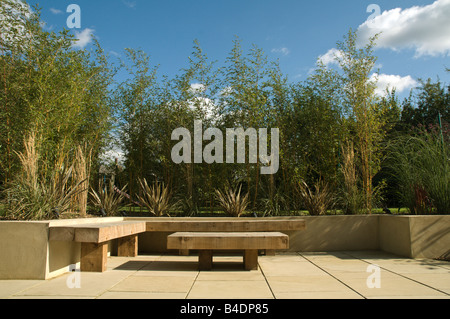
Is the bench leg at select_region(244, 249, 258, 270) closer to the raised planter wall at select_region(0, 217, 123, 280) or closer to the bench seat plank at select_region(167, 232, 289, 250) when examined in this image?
the bench seat plank at select_region(167, 232, 289, 250)

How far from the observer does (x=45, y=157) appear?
4.27 m

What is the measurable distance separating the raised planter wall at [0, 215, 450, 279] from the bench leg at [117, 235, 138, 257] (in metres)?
0.16

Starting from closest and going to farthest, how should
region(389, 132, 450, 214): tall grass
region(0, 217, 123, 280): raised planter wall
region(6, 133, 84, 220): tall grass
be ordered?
1. region(0, 217, 123, 280): raised planter wall
2. region(6, 133, 84, 220): tall grass
3. region(389, 132, 450, 214): tall grass

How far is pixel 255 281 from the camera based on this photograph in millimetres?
2840

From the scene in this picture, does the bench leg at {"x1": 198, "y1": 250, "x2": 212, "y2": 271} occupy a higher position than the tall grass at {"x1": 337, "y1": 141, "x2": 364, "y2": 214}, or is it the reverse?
the tall grass at {"x1": 337, "y1": 141, "x2": 364, "y2": 214}

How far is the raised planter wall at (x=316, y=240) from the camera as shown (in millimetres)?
2861

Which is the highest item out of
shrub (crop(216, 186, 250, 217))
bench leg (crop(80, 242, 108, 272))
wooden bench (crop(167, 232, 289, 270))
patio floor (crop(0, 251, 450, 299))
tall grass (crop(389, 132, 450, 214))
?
tall grass (crop(389, 132, 450, 214))

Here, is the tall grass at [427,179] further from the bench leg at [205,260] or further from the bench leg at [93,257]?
the bench leg at [93,257]

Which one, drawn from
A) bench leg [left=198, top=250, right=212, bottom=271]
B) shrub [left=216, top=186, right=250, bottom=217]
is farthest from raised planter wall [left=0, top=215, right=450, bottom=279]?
bench leg [left=198, top=250, right=212, bottom=271]

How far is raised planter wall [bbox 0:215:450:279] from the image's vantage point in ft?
9.39

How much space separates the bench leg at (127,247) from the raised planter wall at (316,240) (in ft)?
0.52
